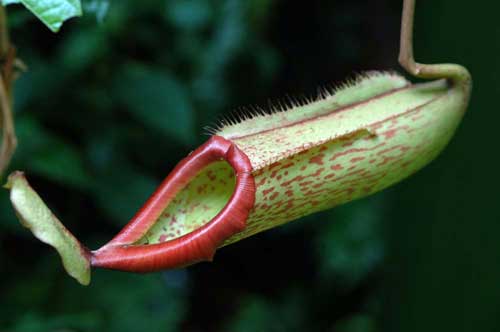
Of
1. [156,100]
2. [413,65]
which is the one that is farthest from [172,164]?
[413,65]

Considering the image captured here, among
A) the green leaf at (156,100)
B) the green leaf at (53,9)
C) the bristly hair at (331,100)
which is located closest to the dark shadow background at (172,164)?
the green leaf at (156,100)

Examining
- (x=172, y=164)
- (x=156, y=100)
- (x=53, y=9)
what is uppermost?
(x=53, y=9)

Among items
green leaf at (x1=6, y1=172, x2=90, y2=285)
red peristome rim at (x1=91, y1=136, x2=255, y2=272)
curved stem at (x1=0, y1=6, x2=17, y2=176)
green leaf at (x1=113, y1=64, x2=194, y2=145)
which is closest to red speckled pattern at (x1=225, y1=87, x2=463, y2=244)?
red peristome rim at (x1=91, y1=136, x2=255, y2=272)

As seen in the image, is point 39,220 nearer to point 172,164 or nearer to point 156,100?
point 156,100

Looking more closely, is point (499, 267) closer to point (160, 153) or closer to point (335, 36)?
point (160, 153)

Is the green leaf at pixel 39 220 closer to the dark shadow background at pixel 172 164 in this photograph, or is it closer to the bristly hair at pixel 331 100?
the bristly hair at pixel 331 100

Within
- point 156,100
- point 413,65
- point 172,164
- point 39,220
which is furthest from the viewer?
point 172,164
